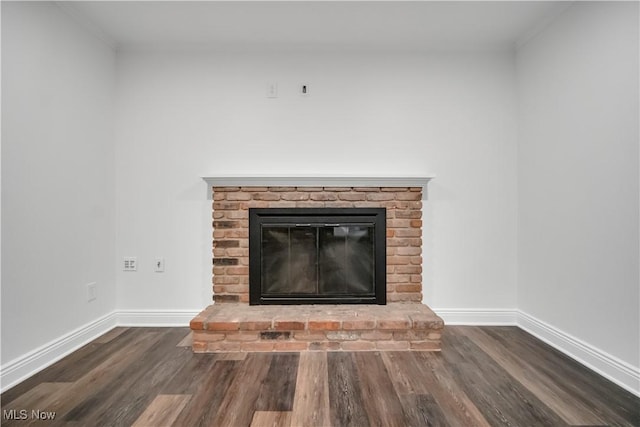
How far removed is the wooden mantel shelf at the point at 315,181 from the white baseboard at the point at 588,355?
1341 millimetres

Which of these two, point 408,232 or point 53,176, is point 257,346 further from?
point 53,176

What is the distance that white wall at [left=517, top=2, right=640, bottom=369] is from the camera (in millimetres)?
1727

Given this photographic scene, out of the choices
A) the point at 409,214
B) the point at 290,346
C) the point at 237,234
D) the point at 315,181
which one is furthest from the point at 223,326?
the point at 409,214

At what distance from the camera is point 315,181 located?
2551 mm

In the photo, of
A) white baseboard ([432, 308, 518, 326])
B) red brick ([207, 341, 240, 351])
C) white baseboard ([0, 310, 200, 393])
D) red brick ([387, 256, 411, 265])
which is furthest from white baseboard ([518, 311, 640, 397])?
white baseboard ([0, 310, 200, 393])

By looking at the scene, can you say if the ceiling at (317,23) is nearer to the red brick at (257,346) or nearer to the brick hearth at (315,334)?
the brick hearth at (315,334)

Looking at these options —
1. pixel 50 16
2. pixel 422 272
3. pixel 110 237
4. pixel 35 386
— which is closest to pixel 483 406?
pixel 422 272

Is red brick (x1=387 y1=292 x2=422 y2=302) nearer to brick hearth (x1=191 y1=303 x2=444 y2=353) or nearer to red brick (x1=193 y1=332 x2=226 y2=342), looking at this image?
brick hearth (x1=191 y1=303 x2=444 y2=353)

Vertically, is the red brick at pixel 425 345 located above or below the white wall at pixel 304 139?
below

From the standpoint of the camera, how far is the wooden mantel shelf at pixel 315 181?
251 cm

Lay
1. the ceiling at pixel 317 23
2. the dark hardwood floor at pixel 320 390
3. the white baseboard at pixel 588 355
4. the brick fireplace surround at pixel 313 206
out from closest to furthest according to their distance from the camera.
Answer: the dark hardwood floor at pixel 320 390, the white baseboard at pixel 588 355, the ceiling at pixel 317 23, the brick fireplace surround at pixel 313 206

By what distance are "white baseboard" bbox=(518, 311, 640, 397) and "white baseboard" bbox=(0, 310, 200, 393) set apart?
261cm

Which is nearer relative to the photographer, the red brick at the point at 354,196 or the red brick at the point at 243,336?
the red brick at the point at 243,336

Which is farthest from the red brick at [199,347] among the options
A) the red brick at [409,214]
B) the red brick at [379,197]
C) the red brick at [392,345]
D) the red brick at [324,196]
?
the red brick at [409,214]
